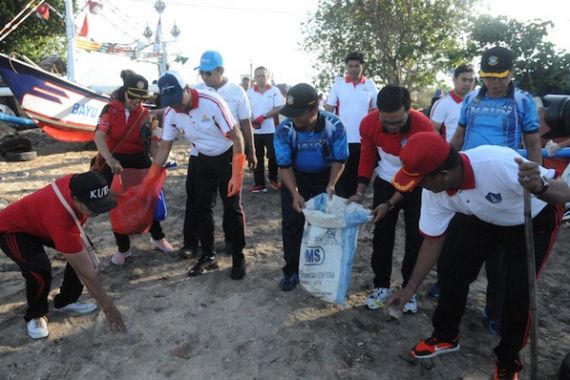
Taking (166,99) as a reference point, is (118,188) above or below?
below

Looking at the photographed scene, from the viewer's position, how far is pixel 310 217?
2.97 m

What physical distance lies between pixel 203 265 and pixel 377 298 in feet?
5.20

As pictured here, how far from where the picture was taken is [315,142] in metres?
3.11

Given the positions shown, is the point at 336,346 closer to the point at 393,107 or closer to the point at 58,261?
the point at 393,107

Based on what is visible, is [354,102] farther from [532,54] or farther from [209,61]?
[532,54]

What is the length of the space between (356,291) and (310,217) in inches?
36.9

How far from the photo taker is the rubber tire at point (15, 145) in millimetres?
8102

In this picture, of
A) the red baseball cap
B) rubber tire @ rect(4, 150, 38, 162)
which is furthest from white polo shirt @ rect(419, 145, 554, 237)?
rubber tire @ rect(4, 150, 38, 162)

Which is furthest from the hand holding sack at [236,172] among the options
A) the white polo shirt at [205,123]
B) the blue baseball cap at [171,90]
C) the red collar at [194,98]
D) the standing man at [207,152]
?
the blue baseball cap at [171,90]

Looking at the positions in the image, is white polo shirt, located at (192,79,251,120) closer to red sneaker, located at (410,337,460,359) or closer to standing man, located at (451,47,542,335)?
standing man, located at (451,47,542,335)

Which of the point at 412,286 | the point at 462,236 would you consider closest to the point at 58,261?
the point at 412,286

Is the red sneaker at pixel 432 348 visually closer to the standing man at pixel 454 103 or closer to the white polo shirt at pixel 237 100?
the standing man at pixel 454 103

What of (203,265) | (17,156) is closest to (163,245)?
(203,265)

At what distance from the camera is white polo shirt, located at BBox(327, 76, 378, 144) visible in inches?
192
